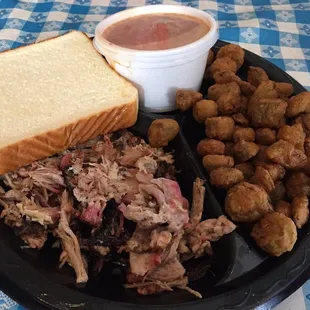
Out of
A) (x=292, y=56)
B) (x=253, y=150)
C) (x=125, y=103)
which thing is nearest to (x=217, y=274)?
(x=253, y=150)

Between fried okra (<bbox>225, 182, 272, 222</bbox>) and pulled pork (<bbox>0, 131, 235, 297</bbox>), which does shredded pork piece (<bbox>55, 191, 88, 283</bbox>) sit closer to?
pulled pork (<bbox>0, 131, 235, 297</bbox>)

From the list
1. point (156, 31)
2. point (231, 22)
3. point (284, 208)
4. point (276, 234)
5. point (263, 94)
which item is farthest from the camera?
point (231, 22)

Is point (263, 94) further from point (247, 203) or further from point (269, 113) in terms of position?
point (247, 203)

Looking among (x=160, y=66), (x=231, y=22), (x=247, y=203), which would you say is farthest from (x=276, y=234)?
(x=231, y=22)

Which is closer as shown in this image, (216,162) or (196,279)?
(196,279)

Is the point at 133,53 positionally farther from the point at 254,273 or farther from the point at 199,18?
the point at 254,273

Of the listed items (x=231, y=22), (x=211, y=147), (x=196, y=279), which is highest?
(x=211, y=147)

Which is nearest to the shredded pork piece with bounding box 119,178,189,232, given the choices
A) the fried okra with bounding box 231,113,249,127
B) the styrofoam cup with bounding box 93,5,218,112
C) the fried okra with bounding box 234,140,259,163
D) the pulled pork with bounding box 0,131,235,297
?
the pulled pork with bounding box 0,131,235,297
